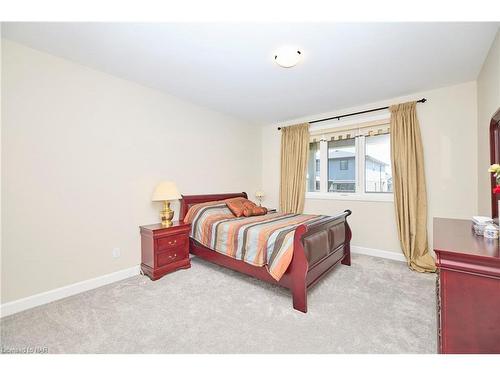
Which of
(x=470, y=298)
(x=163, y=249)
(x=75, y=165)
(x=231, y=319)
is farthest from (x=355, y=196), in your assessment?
(x=75, y=165)

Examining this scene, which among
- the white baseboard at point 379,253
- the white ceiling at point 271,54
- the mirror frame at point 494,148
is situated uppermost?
the white ceiling at point 271,54

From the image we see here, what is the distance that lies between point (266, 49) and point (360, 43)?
87cm

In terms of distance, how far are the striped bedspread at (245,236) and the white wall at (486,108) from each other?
1726mm

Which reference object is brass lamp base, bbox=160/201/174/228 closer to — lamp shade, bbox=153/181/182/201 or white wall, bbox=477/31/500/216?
lamp shade, bbox=153/181/182/201

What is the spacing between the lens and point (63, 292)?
2227mm

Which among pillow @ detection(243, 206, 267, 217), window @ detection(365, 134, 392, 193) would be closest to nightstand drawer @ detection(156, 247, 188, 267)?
pillow @ detection(243, 206, 267, 217)

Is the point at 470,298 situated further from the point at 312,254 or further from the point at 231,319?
the point at 231,319

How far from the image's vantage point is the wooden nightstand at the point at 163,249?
2.65 m

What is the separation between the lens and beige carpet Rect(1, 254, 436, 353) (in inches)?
61.1

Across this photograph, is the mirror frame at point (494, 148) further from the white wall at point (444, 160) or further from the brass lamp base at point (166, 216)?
the brass lamp base at point (166, 216)

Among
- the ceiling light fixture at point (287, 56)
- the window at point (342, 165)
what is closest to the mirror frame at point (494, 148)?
the window at point (342, 165)

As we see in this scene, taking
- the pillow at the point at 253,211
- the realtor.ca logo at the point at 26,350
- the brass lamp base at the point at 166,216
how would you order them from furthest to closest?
the pillow at the point at 253,211 < the brass lamp base at the point at 166,216 < the realtor.ca logo at the point at 26,350

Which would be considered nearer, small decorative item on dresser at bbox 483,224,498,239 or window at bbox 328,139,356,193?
small decorative item on dresser at bbox 483,224,498,239

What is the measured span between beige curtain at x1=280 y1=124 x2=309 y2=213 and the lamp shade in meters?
2.29
